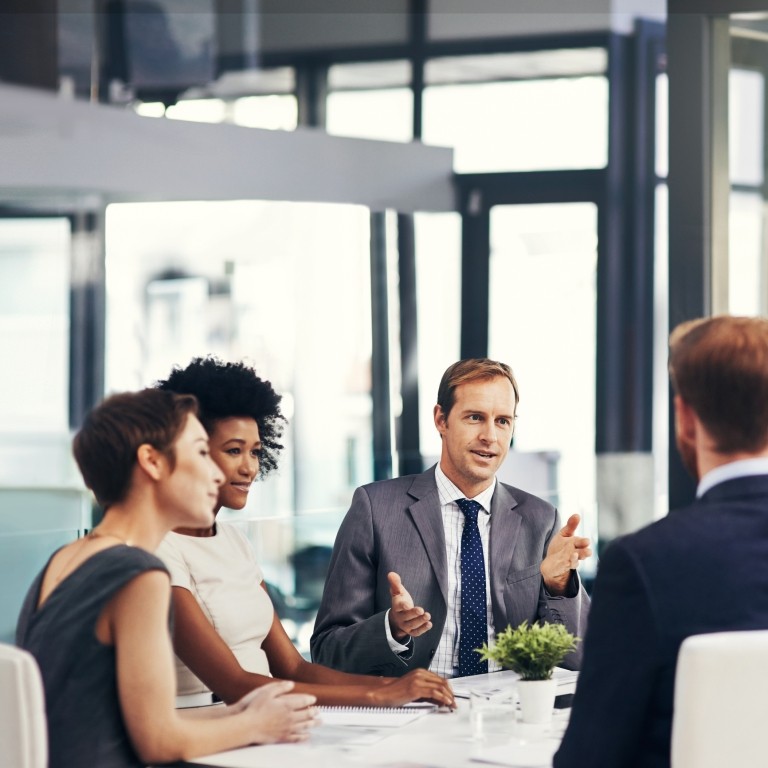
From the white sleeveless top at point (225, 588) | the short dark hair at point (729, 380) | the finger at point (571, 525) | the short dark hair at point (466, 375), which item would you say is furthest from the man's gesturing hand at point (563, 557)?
the short dark hair at point (729, 380)

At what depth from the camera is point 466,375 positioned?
10.7 feet

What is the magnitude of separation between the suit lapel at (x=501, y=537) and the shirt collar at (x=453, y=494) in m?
0.01

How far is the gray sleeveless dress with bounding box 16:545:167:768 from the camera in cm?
197

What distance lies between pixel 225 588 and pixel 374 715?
0.49 metres

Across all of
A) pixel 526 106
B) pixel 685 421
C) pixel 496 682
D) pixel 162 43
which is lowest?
pixel 496 682

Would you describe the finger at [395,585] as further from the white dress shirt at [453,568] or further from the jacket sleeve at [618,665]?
the jacket sleeve at [618,665]

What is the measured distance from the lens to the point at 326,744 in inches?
86.3

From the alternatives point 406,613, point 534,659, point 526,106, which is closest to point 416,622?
point 406,613

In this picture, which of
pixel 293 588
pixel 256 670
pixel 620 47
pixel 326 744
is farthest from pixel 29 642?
pixel 620 47

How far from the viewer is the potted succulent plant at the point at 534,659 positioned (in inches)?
91.0

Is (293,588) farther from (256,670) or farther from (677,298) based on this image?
(256,670)

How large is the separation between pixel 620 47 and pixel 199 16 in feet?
6.68

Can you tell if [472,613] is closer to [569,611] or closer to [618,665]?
[569,611]

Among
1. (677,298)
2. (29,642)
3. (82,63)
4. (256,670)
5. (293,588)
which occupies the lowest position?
(293,588)
